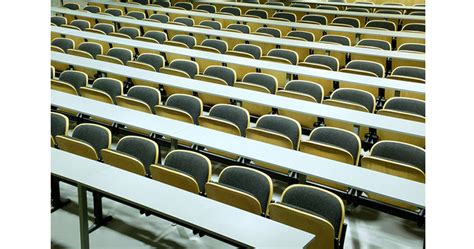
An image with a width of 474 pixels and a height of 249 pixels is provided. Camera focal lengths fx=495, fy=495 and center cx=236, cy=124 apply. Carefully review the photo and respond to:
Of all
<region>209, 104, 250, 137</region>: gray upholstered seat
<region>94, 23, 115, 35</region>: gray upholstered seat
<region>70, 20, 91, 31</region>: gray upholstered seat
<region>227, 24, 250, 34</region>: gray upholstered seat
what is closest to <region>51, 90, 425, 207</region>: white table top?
<region>209, 104, 250, 137</region>: gray upholstered seat

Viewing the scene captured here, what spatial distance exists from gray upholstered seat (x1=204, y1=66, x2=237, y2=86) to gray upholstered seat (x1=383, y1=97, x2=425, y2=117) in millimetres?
1989

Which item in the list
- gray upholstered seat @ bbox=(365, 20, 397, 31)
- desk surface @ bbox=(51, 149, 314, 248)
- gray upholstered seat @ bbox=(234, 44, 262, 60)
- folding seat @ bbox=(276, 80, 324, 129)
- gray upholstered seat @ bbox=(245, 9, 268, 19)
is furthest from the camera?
gray upholstered seat @ bbox=(245, 9, 268, 19)

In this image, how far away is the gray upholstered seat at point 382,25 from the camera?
930 cm

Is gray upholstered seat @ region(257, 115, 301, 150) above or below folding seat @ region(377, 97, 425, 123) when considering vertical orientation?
below

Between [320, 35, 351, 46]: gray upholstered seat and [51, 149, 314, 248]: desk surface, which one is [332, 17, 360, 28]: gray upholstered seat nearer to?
[320, 35, 351, 46]: gray upholstered seat

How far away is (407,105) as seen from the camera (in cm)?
525

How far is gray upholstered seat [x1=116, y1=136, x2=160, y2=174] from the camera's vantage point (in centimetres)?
411

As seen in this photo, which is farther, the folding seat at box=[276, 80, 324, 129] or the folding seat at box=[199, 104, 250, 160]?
the folding seat at box=[276, 80, 324, 129]

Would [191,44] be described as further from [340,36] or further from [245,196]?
[245,196]

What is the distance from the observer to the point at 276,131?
4.76 metres

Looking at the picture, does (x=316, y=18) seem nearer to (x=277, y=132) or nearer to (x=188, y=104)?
(x=188, y=104)

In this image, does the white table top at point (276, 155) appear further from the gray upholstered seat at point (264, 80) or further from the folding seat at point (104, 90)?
the gray upholstered seat at point (264, 80)
